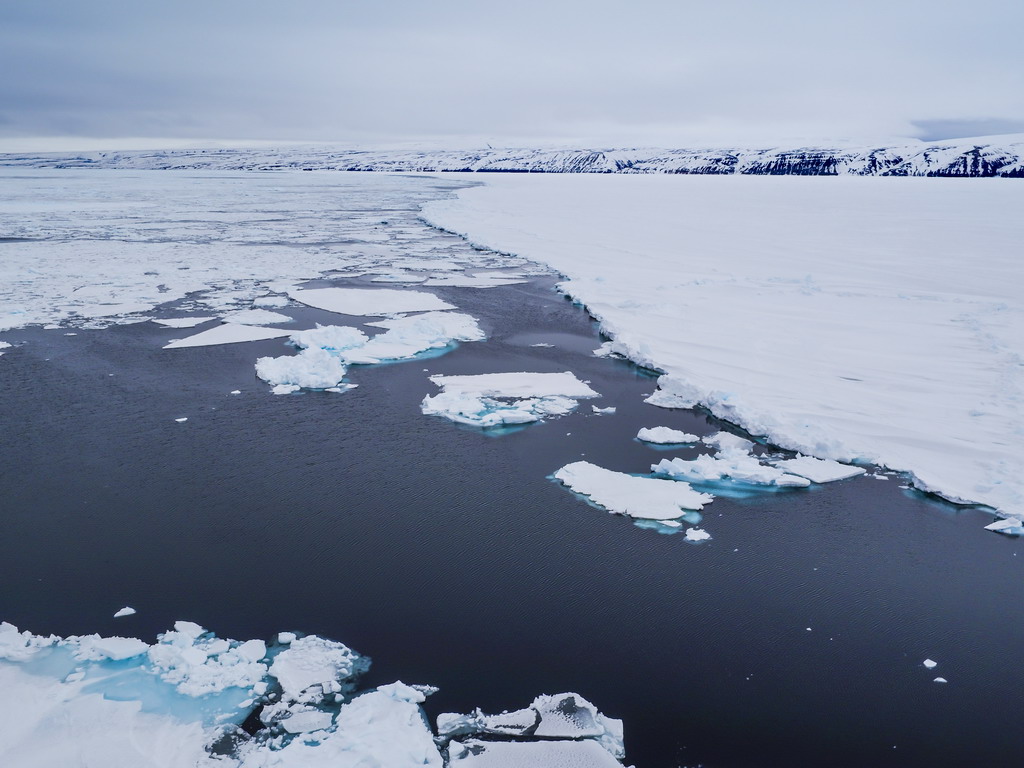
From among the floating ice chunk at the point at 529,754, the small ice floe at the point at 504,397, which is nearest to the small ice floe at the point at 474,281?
the small ice floe at the point at 504,397

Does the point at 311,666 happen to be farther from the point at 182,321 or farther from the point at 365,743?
the point at 182,321

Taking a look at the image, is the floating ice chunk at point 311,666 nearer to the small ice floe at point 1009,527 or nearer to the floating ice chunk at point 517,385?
the floating ice chunk at point 517,385

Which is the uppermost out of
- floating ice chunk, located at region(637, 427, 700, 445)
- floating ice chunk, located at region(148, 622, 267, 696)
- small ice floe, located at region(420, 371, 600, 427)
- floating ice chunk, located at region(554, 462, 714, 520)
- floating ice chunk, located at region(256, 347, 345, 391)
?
floating ice chunk, located at region(256, 347, 345, 391)

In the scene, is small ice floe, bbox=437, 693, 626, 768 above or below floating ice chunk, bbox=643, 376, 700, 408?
below

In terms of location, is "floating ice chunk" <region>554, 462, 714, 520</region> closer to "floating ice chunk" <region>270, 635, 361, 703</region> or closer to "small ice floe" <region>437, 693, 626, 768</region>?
"small ice floe" <region>437, 693, 626, 768</region>

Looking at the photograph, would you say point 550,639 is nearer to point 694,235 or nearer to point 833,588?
point 833,588

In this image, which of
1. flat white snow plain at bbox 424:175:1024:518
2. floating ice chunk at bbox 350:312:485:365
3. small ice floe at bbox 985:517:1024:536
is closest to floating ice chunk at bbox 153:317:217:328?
floating ice chunk at bbox 350:312:485:365
